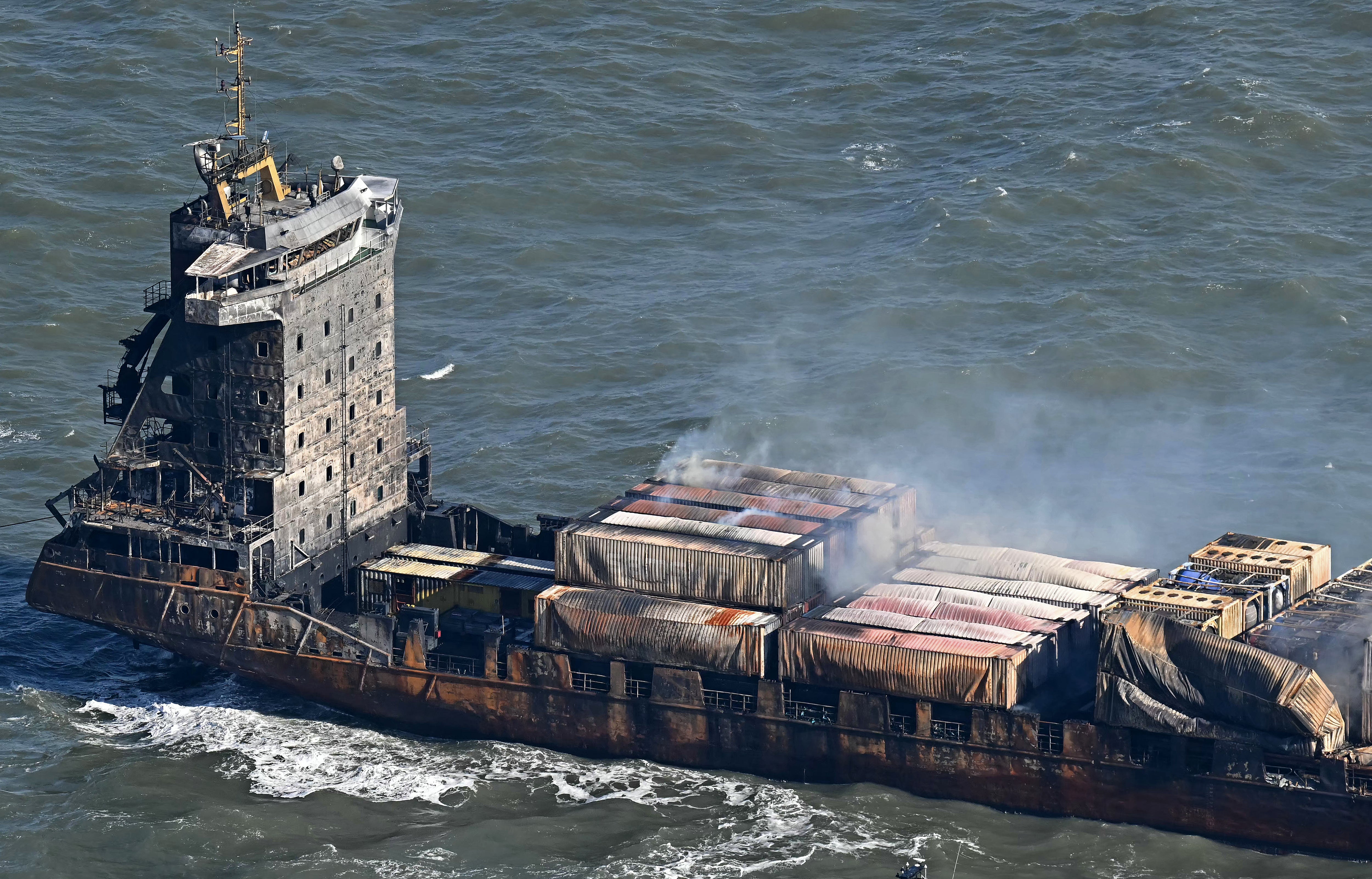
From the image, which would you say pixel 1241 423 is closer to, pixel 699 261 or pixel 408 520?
pixel 699 261

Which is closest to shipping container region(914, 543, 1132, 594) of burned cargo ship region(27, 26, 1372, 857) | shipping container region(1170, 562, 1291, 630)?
burned cargo ship region(27, 26, 1372, 857)

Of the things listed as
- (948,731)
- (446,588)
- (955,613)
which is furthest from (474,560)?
(948,731)

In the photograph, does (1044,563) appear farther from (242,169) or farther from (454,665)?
(242,169)

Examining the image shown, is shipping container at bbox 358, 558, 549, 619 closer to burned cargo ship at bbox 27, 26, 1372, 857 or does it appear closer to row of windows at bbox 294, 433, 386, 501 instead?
Answer: burned cargo ship at bbox 27, 26, 1372, 857

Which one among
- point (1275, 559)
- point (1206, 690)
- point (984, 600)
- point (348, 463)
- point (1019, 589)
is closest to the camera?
point (1206, 690)

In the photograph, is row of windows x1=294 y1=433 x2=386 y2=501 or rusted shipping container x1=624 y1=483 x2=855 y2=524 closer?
rusted shipping container x1=624 y1=483 x2=855 y2=524

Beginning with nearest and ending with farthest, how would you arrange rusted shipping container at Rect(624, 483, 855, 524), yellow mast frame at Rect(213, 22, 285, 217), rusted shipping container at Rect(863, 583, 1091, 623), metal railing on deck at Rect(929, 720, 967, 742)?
metal railing on deck at Rect(929, 720, 967, 742), rusted shipping container at Rect(863, 583, 1091, 623), yellow mast frame at Rect(213, 22, 285, 217), rusted shipping container at Rect(624, 483, 855, 524)

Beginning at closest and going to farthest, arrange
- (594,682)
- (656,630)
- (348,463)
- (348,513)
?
(656,630) → (594,682) → (348,463) → (348,513)

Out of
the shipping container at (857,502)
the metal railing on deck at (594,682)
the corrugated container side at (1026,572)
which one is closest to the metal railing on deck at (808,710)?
the metal railing on deck at (594,682)
